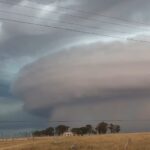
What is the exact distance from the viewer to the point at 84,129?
147750 millimetres

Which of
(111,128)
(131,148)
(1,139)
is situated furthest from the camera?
(111,128)

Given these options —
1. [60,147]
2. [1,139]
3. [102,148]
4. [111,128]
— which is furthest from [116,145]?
[111,128]

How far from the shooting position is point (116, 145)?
6588 cm

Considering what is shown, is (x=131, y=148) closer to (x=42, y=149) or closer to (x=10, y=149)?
(x=42, y=149)

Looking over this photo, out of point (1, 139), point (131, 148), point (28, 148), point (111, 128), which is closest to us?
point (131, 148)

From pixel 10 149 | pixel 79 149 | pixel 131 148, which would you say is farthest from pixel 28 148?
pixel 131 148

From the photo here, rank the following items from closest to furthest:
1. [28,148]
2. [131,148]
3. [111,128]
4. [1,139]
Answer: [131,148] < [28,148] < [1,139] < [111,128]

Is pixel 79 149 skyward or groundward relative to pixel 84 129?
groundward

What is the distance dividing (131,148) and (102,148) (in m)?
4.23

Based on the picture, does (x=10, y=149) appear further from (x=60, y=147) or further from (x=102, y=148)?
(x=102, y=148)

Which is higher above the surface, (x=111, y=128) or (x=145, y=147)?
(x=111, y=128)

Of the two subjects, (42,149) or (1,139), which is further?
(1,139)

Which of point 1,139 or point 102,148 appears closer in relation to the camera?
point 102,148

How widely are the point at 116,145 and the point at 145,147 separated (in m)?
4.02
